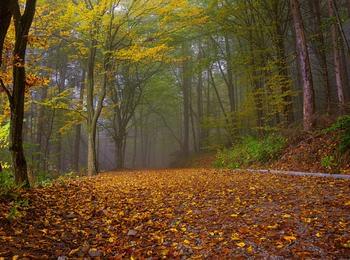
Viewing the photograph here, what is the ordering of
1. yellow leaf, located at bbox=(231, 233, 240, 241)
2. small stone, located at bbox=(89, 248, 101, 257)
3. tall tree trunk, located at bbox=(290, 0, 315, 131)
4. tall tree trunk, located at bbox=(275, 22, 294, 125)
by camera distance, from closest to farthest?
1. small stone, located at bbox=(89, 248, 101, 257)
2. yellow leaf, located at bbox=(231, 233, 240, 241)
3. tall tree trunk, located at bbox=(290, 0, 315, 131)
4. tall tree trunk, located at bbox=(275, 22, 294, 125)

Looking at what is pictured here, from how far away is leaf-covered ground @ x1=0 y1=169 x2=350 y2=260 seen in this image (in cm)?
432

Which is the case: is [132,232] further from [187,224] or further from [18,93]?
[18,93]

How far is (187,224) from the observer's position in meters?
5.57

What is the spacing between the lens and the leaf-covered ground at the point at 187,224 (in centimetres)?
432

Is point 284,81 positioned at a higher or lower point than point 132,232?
higher

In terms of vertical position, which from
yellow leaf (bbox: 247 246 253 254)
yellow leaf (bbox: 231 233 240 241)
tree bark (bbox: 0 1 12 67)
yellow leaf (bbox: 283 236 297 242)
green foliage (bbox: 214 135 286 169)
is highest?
tree bark (bbox: 0 1 12 67)

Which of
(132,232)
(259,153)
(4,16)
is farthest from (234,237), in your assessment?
(259,153)

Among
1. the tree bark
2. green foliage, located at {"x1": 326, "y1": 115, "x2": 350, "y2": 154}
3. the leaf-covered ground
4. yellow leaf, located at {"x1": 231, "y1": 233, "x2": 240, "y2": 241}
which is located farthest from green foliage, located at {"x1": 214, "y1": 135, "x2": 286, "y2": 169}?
the tree bark

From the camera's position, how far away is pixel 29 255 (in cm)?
391

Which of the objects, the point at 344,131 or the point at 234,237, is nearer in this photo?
the point at 234,237

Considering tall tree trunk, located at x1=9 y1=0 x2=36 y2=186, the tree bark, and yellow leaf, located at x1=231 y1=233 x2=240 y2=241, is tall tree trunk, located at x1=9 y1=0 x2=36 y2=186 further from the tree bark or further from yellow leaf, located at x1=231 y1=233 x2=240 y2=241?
yellow leaf, located at x1=231 y1=233 x2=240 y2=241

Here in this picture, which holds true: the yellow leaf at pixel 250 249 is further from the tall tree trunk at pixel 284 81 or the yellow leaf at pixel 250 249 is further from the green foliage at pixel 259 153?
the tall tree trunk at pixel 284 81

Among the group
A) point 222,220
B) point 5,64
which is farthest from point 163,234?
point 5,64

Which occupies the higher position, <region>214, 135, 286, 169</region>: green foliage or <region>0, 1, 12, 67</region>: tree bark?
<region>0, 1, 12, 67</region>: tree bark
